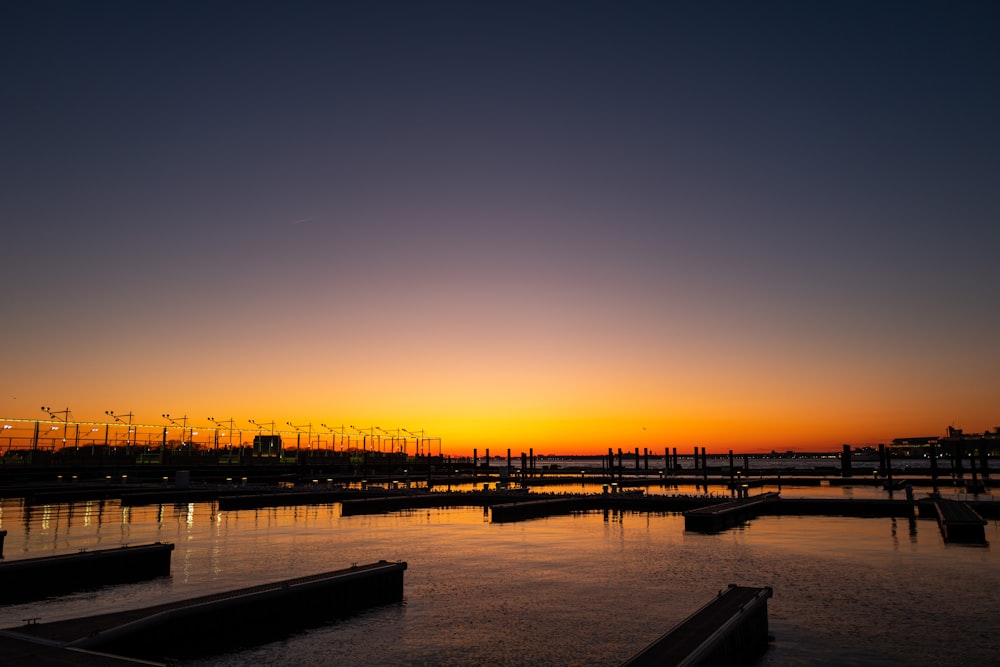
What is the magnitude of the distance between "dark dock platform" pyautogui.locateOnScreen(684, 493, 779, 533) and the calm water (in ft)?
4.42

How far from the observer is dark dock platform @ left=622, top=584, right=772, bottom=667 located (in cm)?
1359

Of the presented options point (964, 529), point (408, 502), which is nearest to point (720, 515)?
point (964, 529)

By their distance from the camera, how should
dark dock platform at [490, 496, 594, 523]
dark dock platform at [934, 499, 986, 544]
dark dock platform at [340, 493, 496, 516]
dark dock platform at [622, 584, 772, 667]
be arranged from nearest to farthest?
dark dock platform at [622, 584, 772, 667] < dark dock platform at [934, 499, 986, 544] < dark dock platform at [490, 496, 594, 523] < dark dock platform at [340, 493, 496, 516]

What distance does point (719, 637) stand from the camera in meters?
14.7

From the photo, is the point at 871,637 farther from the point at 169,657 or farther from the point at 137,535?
the point at 137,535

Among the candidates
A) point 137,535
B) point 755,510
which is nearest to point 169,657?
point 137,535

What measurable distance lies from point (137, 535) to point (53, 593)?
16081 millimetres

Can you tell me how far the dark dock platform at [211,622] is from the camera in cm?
1410

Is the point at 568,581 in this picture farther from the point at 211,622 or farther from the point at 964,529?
the point at 964,529

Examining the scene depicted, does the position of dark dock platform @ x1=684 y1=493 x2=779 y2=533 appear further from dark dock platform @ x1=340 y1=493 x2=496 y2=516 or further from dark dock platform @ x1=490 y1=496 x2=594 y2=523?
dark dock platform @ x1=340 y1=493 x2=496 y2=516

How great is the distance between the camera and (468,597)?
2381 cm

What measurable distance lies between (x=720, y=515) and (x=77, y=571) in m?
34.5

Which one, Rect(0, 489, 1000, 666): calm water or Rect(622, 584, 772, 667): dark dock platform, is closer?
Rect(622, 584, 772, 667): dark dock platform

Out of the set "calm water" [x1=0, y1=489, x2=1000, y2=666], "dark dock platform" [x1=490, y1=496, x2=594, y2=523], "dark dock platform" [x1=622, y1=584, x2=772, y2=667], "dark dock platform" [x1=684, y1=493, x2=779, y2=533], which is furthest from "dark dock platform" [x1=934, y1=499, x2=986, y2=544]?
"dark dock platform" [x1=490, y1=496, x2=594, y2=523]
